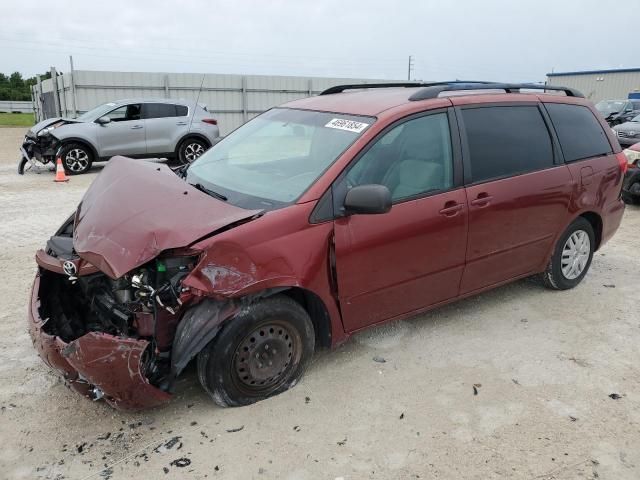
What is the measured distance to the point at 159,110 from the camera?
1312cm

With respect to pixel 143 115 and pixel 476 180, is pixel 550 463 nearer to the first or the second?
pixel 476 180

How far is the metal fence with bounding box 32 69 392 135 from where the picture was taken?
1819 centimetres

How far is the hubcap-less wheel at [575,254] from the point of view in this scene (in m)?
4.77

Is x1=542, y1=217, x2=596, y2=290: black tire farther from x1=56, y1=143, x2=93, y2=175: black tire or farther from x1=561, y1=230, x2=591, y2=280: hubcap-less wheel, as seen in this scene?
x1=56, y1=143, x2=93, y2=175: black tire

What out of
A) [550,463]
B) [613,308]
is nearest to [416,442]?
[550,463]

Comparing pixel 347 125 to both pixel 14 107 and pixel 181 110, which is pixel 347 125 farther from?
pixel 14 107

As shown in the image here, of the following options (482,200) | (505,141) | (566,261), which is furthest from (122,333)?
(566,261)

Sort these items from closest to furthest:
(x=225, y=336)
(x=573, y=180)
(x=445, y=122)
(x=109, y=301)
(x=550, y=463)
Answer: (x=550, y=463) < (x=225, y=336) < (x=109, y=301) < (x=445, y=122) < (x=573, y=180)

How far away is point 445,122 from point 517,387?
183 cm

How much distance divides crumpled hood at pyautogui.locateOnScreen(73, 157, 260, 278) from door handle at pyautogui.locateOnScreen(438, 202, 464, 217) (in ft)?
4.36

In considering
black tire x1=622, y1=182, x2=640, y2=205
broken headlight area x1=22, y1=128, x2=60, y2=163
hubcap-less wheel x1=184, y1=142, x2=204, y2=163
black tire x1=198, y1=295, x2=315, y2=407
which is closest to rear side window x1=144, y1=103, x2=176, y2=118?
hubcap-less wheel x1=184, y1=142, x2=204, y2=163

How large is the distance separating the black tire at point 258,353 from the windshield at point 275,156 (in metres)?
0.64

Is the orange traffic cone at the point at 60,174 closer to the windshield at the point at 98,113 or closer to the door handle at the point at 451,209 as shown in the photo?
the windshield at the point at 98,113

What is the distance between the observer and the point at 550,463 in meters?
2.73
